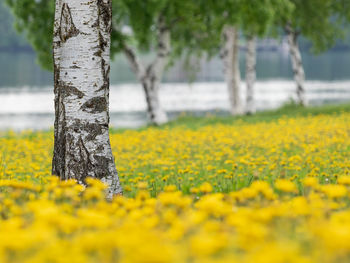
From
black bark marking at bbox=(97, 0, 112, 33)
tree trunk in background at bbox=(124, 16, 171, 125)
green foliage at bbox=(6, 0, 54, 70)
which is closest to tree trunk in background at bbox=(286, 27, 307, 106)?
tree trunk in background at bbox=(124, 16, 171, 125)

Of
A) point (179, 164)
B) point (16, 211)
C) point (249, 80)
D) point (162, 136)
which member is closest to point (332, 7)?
point (249, 80)

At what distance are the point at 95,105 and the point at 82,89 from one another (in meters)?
0.22

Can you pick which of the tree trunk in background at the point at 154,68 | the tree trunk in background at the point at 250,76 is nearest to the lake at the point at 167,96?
the tree trunk in background at the point at 250,76

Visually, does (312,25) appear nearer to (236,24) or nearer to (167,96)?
(236,24)

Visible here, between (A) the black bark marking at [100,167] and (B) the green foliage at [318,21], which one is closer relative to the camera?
(A) the black bark marking at [100,167]

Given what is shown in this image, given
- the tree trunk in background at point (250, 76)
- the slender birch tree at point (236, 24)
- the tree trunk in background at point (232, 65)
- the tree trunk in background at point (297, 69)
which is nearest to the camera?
the slender birch tree at point (236, 24)

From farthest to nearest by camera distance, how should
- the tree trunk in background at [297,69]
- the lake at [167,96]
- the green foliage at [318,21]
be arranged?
the lake at [167,96], the tree trunk in background at [297,69], the green foliage at [318,21]

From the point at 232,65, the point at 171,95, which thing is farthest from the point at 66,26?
the point at 171,95

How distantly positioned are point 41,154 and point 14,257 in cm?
742

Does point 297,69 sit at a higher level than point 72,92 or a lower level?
higher

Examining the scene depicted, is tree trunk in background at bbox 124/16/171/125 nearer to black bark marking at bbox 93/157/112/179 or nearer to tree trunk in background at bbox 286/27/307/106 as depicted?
tree trunk in background at bbox 286/27/307/106

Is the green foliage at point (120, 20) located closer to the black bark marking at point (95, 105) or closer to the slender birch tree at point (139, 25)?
the slender birch tree at point (139, 25)

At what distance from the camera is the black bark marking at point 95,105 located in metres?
5.26

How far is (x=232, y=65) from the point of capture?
824 inches
